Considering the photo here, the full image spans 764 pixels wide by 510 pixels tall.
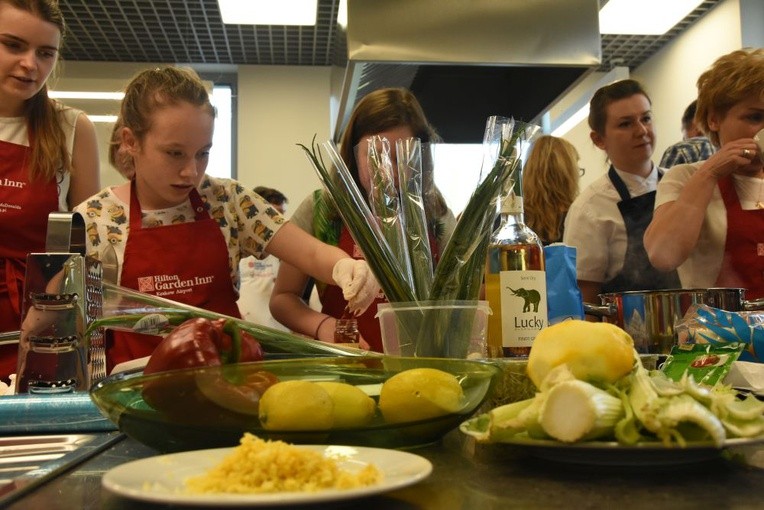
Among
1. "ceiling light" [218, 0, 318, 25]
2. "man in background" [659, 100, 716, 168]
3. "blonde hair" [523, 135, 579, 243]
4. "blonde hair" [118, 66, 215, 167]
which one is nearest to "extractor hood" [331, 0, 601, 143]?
"blonde hair" [523, 135, 579, 243]

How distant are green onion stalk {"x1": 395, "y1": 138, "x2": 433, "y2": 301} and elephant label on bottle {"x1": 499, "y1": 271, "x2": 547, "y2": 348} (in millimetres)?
96

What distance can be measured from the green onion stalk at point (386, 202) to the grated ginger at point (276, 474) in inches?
19.4

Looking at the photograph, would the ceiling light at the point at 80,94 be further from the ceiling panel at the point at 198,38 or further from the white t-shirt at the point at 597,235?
the white t-shirt at the point at 597,235

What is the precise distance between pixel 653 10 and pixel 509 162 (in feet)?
12.5

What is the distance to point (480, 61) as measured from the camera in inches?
98.7

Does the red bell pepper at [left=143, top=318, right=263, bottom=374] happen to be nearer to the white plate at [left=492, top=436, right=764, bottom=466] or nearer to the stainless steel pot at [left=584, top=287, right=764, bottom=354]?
the white plate at [left=492, top=436, right=764, bottom=466]

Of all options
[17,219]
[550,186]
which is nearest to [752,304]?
[17,219]

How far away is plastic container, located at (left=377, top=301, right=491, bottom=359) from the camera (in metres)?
0.84

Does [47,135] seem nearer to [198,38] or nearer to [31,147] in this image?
[31,147]

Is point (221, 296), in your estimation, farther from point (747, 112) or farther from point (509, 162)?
point (747, 112)

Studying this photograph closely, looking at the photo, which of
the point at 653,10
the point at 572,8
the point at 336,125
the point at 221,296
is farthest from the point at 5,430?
the point at 653,10

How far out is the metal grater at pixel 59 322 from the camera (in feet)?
2.94

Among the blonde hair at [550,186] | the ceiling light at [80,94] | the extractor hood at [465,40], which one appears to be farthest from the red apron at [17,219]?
the ceiling light at [80,94]

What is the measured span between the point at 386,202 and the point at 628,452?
21.8 inches
